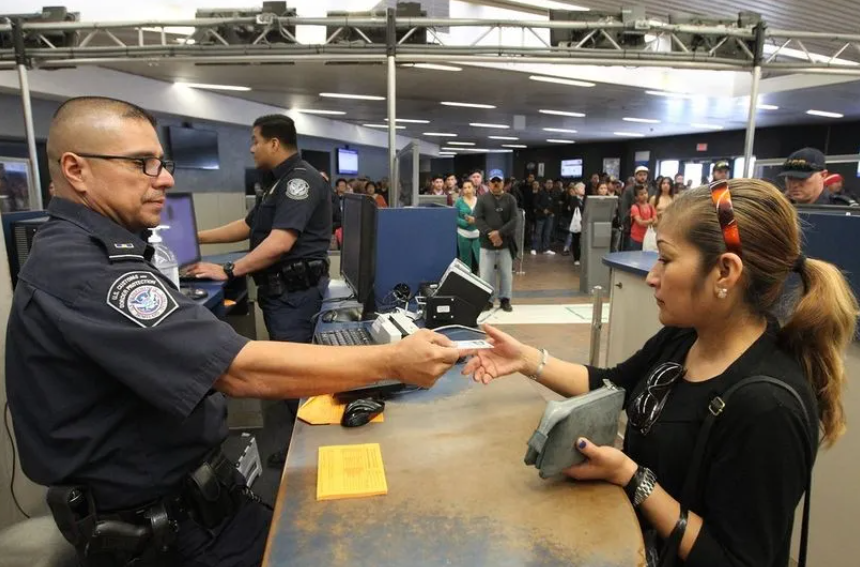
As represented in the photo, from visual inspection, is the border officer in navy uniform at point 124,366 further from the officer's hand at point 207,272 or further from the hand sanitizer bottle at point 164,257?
the officer's hand at point 207,272

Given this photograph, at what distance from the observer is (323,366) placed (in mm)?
1129

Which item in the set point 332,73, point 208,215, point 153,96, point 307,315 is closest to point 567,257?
point 332,73

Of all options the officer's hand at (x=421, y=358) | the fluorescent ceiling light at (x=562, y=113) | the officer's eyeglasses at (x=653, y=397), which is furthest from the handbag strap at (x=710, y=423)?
the fluorescent ceiling light at (x=562, y=113)

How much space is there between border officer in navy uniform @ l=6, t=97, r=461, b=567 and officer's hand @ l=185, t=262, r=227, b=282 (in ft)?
5.14

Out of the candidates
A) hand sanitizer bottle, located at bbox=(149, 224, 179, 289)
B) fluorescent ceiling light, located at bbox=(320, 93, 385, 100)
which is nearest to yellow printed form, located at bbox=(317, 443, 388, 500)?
hand sanitizer bottle, located at bbox=(149, 224, 179, 289)

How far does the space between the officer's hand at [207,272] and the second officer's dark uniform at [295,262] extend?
0.17 m

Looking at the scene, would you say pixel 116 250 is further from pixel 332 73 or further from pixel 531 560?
pixel 332 73

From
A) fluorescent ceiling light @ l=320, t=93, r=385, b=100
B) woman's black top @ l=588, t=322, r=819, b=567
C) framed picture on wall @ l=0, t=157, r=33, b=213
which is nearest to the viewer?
woman's black top @ l=588, t=322, r=819, b=567

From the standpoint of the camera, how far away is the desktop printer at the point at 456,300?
207cm

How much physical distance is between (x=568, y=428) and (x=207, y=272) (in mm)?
2266

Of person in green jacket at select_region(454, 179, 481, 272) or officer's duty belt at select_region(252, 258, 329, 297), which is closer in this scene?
officer's duty belt at select_region(252, 258, 329, 297)

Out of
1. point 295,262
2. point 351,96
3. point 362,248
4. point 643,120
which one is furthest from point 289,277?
point 643,120

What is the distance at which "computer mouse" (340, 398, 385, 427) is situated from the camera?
130 cm

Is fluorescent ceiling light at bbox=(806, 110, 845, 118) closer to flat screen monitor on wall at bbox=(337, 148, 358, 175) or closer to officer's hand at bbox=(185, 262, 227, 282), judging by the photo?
flat screen monitor on wall at bbox=(337, 148, 358, 175)
